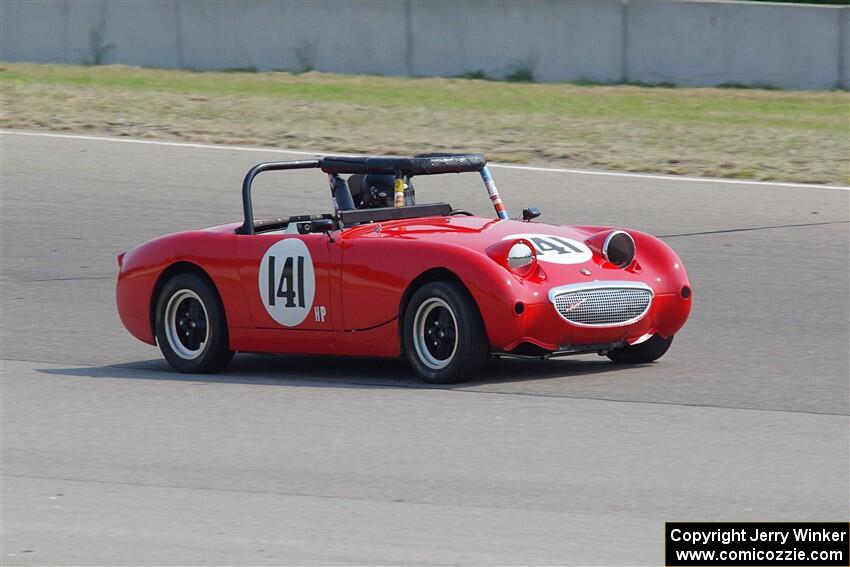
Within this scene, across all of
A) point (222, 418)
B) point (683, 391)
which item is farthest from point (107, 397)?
point (683, 391)

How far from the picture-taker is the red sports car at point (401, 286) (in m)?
8.46

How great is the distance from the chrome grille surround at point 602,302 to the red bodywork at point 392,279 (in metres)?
0.04

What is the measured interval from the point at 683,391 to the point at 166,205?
740cm

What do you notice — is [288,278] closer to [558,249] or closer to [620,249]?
[558,249]

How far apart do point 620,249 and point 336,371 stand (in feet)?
A: 5.93

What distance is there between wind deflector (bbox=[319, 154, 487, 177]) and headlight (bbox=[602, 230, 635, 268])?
1.12m

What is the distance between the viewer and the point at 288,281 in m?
9.19

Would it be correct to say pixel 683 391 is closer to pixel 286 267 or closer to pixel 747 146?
pixel 286 267

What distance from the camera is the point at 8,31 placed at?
2339cm

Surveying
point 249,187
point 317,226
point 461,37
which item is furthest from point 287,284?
point 461,37

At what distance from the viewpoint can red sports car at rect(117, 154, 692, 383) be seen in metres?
8.46

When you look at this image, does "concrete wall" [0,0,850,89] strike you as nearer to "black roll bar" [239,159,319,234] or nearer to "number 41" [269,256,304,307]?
"black roll bar" [239,159,319,234]

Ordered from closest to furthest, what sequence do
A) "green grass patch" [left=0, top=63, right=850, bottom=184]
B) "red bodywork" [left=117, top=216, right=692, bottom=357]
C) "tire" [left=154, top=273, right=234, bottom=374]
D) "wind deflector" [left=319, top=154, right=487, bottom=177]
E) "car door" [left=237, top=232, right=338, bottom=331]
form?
1. "red bodywork" [left=117, top=216, right=692, bottom=357]
2. "car door" [left=237, top=232, right=338, bottom=331]
3. "wind deflector" [left=319, top=154, right=487, bottom=177]
4. "tire" [left=154, top=273, right=234, bottom=374]
5. "green grass patch" [left=0, top=63, right=850, bottom=184]

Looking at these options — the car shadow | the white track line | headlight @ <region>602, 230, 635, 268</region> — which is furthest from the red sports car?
the white track line
